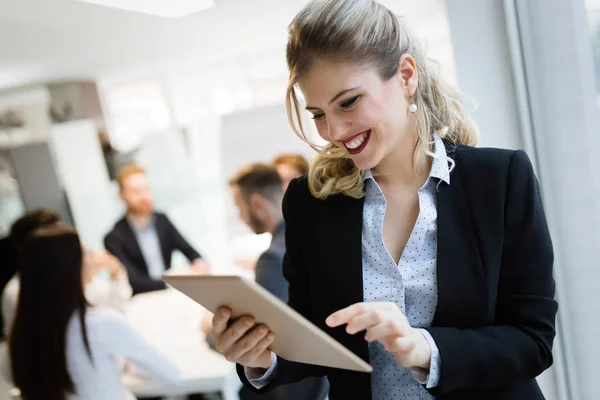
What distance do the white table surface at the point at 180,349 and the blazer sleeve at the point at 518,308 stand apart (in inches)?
58.5

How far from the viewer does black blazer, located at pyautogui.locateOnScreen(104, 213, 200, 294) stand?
396 centimetres

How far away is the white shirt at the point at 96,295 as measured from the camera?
2.69 m

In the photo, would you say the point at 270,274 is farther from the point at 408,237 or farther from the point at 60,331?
the point at 408,237

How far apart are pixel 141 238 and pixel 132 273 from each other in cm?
25

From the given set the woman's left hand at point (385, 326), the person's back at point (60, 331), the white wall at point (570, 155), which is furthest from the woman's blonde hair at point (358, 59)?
the person's back at point (60, 331)

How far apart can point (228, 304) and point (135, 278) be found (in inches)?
122

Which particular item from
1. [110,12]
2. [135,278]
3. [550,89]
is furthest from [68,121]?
[550,89]

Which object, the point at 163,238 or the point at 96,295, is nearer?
the point at 96,295

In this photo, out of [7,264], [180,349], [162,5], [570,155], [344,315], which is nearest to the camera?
[344,315]

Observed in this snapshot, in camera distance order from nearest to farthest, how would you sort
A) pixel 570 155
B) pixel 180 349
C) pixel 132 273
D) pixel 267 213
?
pixel 570 155 < pixel 267 213 < pixel 180 349 < pixel 132 273

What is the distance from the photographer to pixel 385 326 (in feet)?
2.83

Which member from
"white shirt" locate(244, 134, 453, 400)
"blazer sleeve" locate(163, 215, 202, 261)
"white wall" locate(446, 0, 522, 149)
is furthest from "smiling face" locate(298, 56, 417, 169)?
"blazer sleeve" locate(163, 215, 202, 261)

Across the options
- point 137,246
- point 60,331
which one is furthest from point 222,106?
point 60,331

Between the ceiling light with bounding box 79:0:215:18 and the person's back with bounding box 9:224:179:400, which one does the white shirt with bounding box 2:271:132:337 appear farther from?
the ceiling light with bounding box 79:0:215:18
